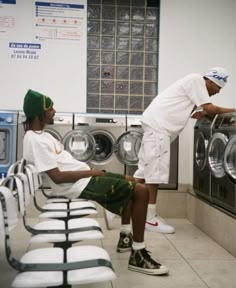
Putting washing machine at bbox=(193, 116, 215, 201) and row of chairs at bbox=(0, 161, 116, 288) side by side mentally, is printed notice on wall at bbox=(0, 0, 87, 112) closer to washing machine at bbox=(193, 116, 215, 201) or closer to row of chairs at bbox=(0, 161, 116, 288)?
washing machine at bbox=(193, 116, 215, 201)

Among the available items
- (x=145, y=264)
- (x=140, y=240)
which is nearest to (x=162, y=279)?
(x=145, y=264)

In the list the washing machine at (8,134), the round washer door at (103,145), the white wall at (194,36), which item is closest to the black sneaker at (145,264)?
the round washer door at (103,145)

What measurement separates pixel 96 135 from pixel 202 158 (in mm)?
1123

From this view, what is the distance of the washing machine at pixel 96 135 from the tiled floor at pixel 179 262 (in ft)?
2.32

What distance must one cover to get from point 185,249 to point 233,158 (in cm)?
78

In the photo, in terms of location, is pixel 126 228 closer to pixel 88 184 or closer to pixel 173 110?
pixel 88 184

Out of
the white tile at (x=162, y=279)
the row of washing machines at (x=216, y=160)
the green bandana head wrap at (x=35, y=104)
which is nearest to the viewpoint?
the white tile at (x=162, y=279)

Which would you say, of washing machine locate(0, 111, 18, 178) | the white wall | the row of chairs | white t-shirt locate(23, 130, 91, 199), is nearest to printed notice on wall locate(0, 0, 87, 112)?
washing machine locate(0, 111, 18, 178)

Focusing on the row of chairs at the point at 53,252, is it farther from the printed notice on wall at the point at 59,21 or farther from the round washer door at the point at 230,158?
the printed notice on wall at the point at 59,21

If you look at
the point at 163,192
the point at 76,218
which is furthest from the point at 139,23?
the point at 76,218

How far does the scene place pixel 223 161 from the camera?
2893mm

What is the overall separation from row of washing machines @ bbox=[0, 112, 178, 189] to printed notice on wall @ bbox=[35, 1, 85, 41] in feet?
3.00

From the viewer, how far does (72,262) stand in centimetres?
139

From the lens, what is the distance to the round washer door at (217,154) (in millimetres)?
3019
